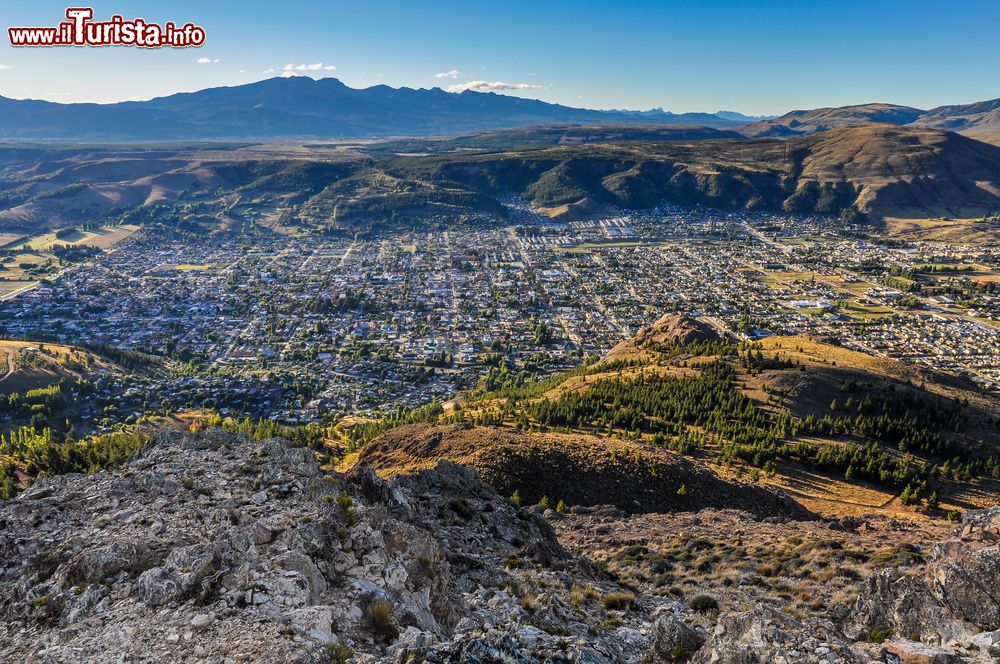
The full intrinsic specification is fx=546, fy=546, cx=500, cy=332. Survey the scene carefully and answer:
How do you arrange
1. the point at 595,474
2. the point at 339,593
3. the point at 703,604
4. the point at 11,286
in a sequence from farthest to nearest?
the point at 11,286 → the point at 595,474 → the point at 703,604 → the point at 339,593

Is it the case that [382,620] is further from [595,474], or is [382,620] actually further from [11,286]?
[11,286]

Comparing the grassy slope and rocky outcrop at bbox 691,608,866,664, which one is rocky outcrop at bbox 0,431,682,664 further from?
the grassy slope

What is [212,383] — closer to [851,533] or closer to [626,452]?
[626,452]

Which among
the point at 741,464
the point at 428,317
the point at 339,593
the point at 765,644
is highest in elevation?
the point at 765,644

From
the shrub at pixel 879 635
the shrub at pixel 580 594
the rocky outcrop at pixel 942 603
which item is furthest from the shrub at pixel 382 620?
the shrub at pixel 879 635

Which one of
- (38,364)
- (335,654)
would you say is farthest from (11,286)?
(335,654)

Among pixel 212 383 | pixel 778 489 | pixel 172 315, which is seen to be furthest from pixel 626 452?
pixel 172 315
